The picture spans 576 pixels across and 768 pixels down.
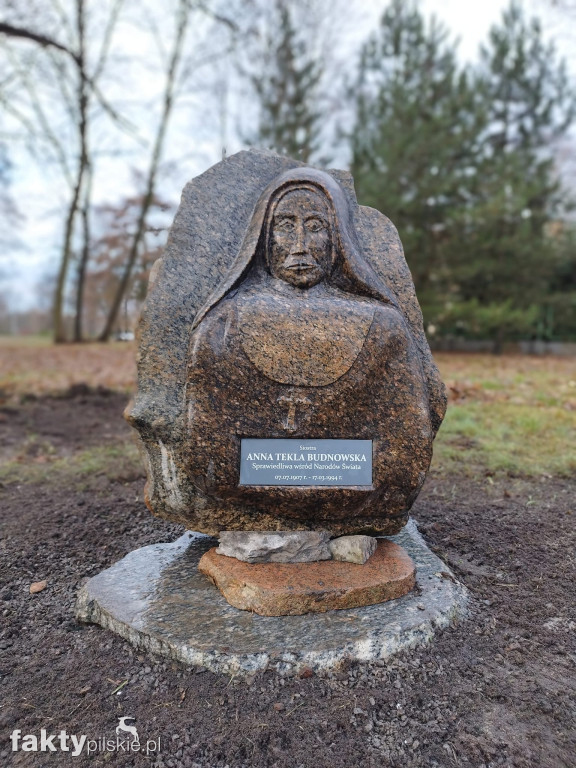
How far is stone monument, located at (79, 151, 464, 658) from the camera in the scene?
2314mm

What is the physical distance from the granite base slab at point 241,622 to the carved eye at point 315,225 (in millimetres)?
1626

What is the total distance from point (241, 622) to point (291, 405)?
89cm

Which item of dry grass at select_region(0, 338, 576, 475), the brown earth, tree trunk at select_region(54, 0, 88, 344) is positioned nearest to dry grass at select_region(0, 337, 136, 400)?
dry grass at select_region(0, 338, 576, 475)

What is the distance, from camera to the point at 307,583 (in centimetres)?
240

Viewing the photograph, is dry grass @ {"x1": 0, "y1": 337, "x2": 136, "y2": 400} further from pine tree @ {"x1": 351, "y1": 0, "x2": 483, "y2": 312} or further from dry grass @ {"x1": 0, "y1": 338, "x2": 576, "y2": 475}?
pine tree @ {"x1": 351, "y1": 0, "x2": 483, "y2": 312}

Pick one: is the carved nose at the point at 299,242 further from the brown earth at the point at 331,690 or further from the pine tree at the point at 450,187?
the pine tree at the point at 450,187

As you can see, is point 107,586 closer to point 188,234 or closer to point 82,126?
point 188,234

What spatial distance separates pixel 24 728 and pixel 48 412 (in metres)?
5.64

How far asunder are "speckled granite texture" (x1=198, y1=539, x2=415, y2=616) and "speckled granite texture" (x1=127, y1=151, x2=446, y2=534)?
0.17 m

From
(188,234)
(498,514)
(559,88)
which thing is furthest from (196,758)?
(559,88)

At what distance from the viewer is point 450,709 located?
75.9 inches

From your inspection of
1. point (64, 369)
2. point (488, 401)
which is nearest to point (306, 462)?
point (488, 401)

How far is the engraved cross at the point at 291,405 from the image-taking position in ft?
7.61

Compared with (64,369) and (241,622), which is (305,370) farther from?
(64,369)
